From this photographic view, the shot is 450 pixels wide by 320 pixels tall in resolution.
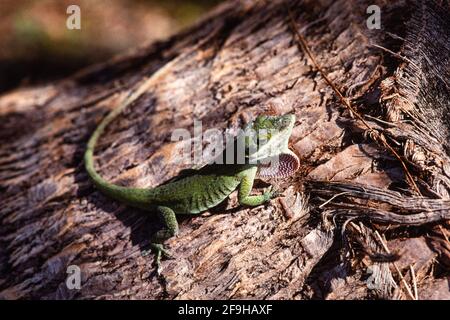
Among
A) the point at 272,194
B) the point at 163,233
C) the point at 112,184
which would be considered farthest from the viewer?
the point at 112,184

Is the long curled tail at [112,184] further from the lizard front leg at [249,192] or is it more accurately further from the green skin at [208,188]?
the lizard front leg at [249,192]

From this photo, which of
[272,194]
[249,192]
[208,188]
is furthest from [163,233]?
[272,194]

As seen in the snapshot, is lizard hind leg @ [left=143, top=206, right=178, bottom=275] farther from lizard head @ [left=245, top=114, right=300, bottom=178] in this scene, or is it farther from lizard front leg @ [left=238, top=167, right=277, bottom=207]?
lizard head @ [left=245, top=114, right=300, bottom=178]

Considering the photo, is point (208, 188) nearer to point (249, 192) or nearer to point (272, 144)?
point (249, 192)

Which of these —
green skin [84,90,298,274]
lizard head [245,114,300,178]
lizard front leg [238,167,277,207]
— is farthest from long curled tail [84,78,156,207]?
lizard head [245,114,300,178]
